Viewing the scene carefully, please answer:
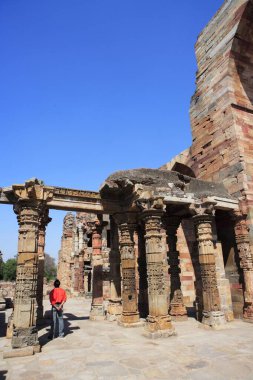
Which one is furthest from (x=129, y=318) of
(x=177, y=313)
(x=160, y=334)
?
(x=177, y=313)

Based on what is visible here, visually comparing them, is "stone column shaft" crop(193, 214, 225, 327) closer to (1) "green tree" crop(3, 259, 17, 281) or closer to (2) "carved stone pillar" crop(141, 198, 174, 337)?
(2) "carved stone pillar" crop(141, 198, 174, 337)

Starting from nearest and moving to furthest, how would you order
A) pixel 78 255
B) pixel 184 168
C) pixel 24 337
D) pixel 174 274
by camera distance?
pixel 24 337 < pixel 174 274 < pixel 184 168 < pixel 78 255

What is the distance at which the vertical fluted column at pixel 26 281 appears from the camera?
5514mm

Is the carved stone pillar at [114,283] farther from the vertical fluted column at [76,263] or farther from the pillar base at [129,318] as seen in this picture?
the vertical fluted column at [76,263]

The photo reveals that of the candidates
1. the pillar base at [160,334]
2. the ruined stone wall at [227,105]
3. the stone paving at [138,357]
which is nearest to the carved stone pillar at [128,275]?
the stone paving at [138,357]

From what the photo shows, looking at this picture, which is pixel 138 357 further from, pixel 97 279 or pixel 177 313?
pixel 97 279

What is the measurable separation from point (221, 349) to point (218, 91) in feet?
30.6

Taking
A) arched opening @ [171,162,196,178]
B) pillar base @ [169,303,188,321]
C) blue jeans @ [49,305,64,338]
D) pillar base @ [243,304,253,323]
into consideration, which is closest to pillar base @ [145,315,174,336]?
blue jeans @ [49,305,64,338]

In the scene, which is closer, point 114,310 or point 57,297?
point 57,297

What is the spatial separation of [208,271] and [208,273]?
0.18 feet

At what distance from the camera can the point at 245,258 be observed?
847 cm

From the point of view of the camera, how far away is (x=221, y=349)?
5070 mm

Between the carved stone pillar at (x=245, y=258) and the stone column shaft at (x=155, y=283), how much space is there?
10.1 feet

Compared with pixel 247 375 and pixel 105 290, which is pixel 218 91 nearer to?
A: pixel 247 375
